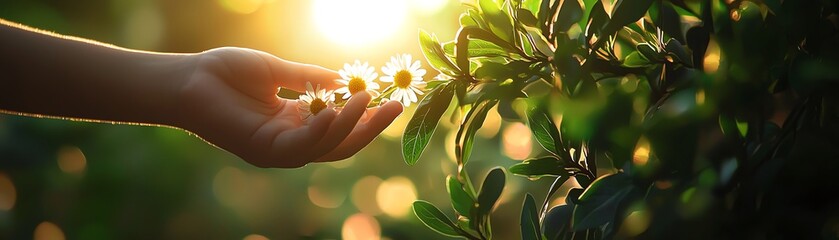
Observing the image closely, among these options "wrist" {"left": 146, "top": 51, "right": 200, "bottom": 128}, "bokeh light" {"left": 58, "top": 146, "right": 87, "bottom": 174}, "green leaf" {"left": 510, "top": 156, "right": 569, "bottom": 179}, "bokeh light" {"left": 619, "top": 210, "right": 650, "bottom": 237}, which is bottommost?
"bokeh light" {"left": 619, "top": 210, "right": 650, "bottom": 237}

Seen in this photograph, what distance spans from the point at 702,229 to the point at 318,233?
10.4 ft

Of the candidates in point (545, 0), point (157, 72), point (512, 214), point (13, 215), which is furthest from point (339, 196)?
point (545, 0)

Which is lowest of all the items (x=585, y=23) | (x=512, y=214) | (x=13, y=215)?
(x=512, y=214)

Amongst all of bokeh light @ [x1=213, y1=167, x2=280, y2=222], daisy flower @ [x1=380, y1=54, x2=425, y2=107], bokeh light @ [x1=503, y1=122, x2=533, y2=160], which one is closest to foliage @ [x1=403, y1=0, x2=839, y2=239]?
daisy flower @ [x1=380, y1=54, x2=425, y2=107]

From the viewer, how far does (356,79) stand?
104 centimetres

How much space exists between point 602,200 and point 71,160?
3782 millimetres

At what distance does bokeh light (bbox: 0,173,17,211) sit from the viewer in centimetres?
407

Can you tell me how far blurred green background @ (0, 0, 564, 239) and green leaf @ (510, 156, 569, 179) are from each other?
2515 mm

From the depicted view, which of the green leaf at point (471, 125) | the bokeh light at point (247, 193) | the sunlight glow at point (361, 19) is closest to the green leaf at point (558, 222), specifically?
the green leaf at point (471, 125)

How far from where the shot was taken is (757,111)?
73cm

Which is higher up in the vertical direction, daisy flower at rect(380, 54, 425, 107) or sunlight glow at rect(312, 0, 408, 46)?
sunlight glow at rect(312, 0, 408, 46)

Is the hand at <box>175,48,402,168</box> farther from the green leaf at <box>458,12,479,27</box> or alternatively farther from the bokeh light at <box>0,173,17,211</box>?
the bokeh light at <box>0,173,17,211</box>

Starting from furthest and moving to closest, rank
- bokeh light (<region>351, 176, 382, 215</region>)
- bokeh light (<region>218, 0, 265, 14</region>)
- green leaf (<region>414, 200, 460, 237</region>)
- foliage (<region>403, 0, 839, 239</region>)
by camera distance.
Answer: bokeh light (<region>218, 0, 265, 14</region>) → bokeh light (<region>351, 176, 382, 215</region>) → green leaf (<region>414, 200, 460, 237</region>) → foliage (<region>403, 0, 839, 239</region>)

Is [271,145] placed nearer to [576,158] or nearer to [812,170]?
[576,158]
